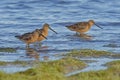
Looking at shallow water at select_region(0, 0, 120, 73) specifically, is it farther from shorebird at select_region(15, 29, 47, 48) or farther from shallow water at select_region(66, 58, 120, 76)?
shallow water at select_region(66, 58, 120, 76)

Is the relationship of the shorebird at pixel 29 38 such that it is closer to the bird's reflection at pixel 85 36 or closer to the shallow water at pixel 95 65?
the bird's reflection at pixel 85 36

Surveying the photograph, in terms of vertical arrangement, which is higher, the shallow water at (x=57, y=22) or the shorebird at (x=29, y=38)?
the shorebird at (x=29, y=38)

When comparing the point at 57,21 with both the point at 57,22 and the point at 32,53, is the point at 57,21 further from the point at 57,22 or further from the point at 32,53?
the point at 32,53

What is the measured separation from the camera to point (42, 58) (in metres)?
14.0

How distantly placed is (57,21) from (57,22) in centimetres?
18

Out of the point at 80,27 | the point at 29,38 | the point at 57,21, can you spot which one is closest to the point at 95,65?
the point at 29,38

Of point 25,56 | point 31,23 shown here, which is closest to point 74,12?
point 31,23

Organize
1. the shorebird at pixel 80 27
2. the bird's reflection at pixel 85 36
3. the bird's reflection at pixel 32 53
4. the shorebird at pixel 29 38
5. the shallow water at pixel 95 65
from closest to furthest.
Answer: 1. the shallow water at pixel 95 65
2. the bird's reflection at pixel 32 53
3. the shorebird at pixel 29 38
4. the bird's reflection at pixel 85 36
5. the shorebird at pixel 80 27

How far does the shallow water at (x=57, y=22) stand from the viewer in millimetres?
16016

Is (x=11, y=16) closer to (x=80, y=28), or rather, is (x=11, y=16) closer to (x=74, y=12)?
(x=74, y=12)

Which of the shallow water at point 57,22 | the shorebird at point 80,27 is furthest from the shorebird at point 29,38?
the shorebird at point 80,27

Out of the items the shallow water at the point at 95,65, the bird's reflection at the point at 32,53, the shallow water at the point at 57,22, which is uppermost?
the shallow water at the point at 95,65

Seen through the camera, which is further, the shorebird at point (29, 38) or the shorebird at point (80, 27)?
the shorebird at point (80, 27)

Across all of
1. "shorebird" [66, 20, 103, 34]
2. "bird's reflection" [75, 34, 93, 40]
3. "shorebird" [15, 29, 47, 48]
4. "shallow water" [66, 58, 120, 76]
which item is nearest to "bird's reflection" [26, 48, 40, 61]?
"shorebird" [15, 29, 47, 48]
